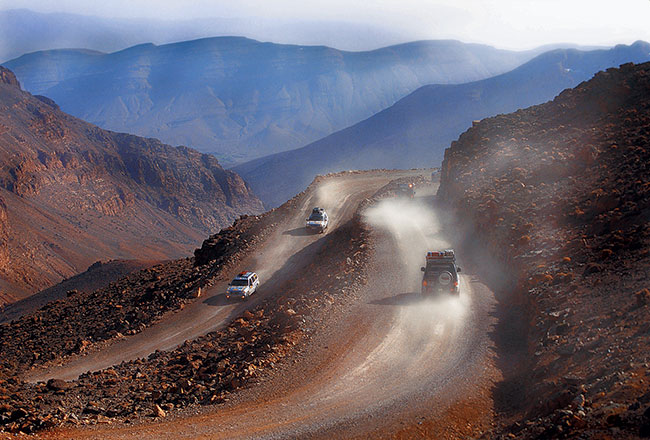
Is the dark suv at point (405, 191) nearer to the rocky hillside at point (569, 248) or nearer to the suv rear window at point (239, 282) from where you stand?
the rocky hillside at point (569, 248)

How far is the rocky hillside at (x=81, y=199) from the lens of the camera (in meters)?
105

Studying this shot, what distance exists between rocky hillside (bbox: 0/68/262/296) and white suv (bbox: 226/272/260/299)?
238ft

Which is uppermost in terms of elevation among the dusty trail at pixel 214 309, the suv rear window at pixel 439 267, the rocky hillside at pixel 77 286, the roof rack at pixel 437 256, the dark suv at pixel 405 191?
the dark suv at pixel 405 191

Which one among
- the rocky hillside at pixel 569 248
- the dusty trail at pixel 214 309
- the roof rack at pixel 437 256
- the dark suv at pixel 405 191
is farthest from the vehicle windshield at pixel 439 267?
the dark suv at pixel 405 191

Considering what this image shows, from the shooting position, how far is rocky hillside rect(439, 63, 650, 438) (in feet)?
41.0

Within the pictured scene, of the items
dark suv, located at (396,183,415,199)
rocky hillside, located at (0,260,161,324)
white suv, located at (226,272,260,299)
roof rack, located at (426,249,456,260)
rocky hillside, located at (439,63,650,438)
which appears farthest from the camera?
rocky hillside, located at (0,260,161,324)

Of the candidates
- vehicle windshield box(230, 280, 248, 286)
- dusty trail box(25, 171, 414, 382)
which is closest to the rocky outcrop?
dusty trail box(25, 171, 414, 382)

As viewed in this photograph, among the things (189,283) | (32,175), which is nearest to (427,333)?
(189,283)

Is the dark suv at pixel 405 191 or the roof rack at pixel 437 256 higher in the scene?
the dark suv at pixel 405 191

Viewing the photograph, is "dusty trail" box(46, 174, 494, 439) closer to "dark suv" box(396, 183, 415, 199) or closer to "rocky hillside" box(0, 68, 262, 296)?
"dark suv" box(396, 183, 415, 199)

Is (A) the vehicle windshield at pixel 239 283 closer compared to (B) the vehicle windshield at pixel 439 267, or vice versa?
(B) the vehicle windshield at pixel 439 267

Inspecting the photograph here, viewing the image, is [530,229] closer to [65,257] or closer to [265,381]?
[265,381]

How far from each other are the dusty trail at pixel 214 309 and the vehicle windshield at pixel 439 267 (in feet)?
35.9

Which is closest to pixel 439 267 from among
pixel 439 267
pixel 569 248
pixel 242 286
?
pixel 439 267
